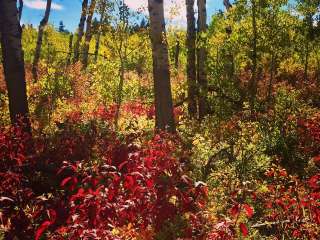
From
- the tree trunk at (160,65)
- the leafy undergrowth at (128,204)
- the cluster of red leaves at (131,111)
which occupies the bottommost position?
the leafy undergrowth at (128,204)

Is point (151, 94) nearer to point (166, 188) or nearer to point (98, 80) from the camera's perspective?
point (98, 80)

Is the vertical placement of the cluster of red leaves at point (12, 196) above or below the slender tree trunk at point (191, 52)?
below

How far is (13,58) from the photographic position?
28.4ft

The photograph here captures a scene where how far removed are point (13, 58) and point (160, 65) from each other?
10.3ft

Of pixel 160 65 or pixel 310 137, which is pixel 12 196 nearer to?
pixel 160 65

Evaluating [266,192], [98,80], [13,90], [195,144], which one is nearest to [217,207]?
[266,192]

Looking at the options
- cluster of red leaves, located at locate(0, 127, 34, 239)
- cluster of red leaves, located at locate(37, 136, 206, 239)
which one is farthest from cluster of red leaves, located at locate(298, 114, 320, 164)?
cluster of red leaves, located at locate(0, 127, 34, 239)

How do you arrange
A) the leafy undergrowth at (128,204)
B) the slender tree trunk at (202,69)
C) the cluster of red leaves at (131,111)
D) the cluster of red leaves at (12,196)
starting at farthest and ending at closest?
the slender tree trunk at (202,69) < the cluster of red leaves at (131,111) < the cluster of red leaves at (12,196) < the leafy undergrowth at (128,204)

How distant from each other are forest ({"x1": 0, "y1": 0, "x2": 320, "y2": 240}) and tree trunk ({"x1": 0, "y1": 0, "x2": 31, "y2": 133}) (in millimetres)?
21

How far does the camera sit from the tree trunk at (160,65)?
910 cm

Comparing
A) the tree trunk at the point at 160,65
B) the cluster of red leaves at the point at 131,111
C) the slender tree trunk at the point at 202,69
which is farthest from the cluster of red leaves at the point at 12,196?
the slender tree trunk at the point at 202,69

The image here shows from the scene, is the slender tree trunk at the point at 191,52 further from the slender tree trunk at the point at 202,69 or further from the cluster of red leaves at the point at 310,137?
the cluster of red leaves at the point at 310,137

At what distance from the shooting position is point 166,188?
4516mm

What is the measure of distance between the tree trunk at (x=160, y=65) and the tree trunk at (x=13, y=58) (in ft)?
9.36
